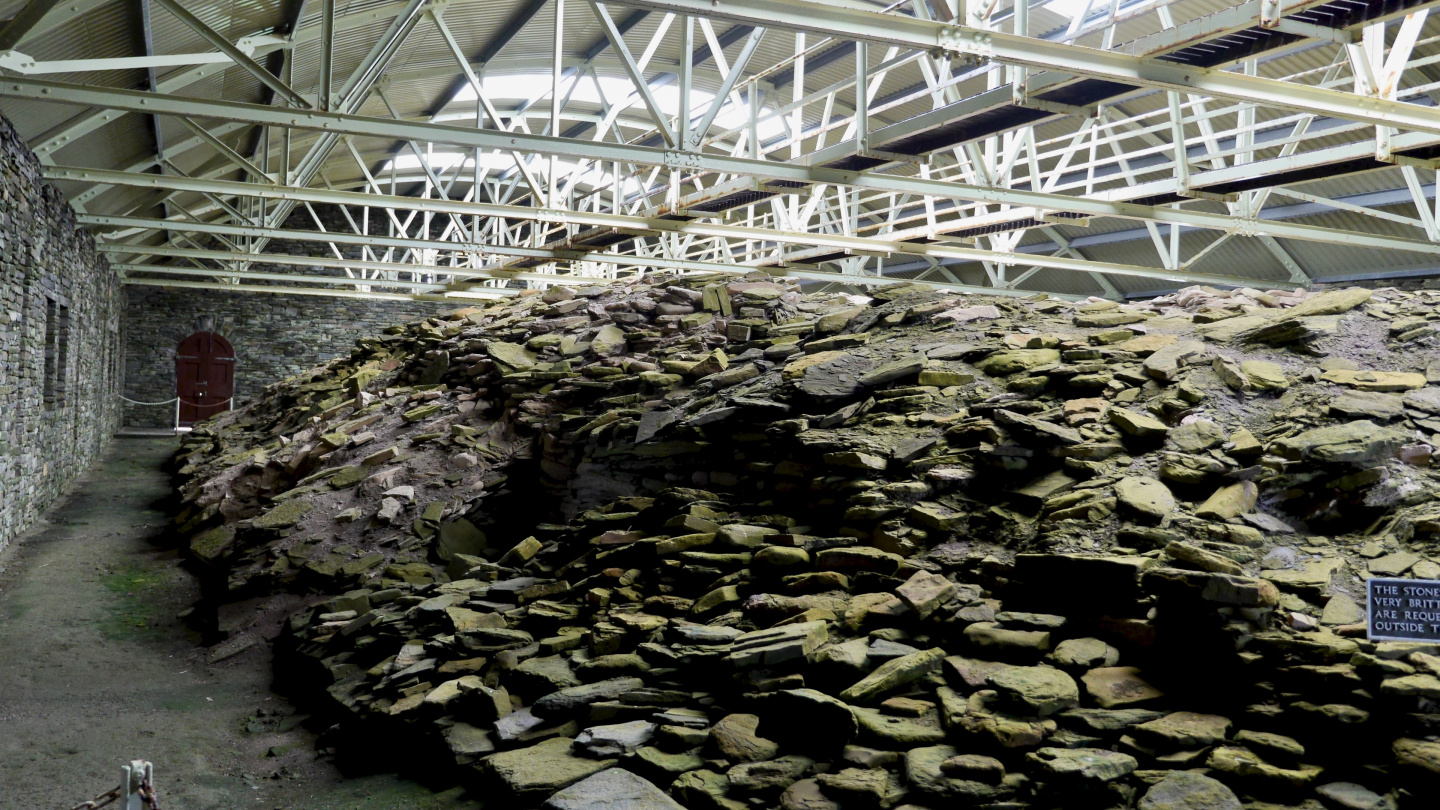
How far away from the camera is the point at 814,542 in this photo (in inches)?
289

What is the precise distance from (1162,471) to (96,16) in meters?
10.2

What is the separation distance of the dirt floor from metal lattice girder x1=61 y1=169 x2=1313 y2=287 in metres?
4.83

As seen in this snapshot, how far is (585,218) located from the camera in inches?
568

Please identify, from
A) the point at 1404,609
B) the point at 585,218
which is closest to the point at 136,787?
the point at 1404,609

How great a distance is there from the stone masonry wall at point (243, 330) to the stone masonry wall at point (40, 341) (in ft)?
36.0

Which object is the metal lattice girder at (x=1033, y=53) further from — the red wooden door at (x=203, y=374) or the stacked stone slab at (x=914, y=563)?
the red wooden door at (x=203, y=374)

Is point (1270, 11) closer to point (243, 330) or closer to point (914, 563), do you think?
point (914, 563)

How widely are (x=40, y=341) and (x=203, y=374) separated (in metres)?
18.9

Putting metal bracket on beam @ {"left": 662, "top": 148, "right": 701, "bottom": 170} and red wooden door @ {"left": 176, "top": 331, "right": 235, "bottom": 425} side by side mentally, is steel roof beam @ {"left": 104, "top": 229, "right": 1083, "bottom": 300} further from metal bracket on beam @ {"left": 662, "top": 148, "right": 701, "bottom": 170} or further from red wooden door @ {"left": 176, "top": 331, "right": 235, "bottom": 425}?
red wooden door @ {"left": 176, "top": 331, "right": 235, "bottom": 425}

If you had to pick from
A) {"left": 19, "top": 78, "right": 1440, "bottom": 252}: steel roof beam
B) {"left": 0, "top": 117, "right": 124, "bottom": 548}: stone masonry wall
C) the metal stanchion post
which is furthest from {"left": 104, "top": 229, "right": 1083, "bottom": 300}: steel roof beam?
the metal stanchion post

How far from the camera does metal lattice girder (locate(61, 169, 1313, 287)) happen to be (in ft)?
39.3

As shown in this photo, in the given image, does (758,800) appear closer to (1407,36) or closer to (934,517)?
(934,517)

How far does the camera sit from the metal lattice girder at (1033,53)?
6.44m

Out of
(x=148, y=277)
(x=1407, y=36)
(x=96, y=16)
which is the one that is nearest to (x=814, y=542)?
(x=1407, y=36)
